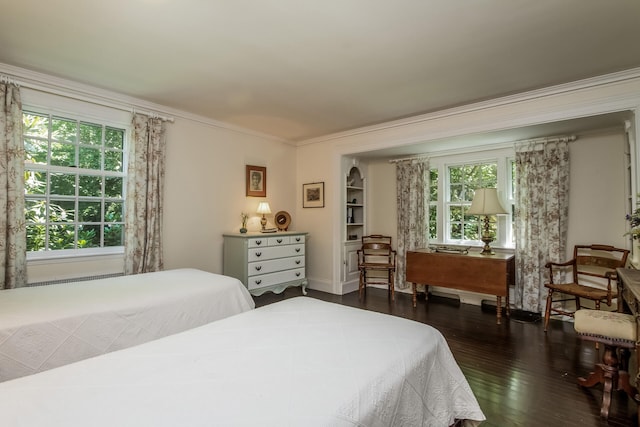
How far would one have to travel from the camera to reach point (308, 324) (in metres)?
1.56

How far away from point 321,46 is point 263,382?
2.21 m

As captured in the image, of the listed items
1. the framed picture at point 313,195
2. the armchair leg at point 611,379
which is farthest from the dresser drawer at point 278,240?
the armchair leg at point 611,379

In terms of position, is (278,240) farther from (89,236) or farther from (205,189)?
(89,236)

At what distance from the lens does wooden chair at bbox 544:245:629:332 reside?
10.1 ft

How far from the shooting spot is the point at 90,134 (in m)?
3.24

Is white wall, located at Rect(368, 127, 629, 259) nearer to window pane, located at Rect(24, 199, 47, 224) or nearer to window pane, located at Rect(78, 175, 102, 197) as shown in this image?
window pane, located at Rect(78, 175, 102, 197)

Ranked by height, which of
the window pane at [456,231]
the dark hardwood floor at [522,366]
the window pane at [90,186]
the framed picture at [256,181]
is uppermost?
the framed picture at [256,181]

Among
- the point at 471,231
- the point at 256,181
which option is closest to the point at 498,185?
the point at 471,231

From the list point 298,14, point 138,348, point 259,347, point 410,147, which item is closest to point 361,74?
point 298,14

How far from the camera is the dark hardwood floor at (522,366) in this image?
5.98 feet

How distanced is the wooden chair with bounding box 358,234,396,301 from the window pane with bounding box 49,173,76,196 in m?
3.54

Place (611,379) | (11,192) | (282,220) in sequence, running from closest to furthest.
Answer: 1. (611,379)
2. (11,192)
3. (282,220)

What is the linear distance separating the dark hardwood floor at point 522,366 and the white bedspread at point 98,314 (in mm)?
1592

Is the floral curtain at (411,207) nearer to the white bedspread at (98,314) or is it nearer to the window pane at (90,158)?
the white bedspread at (98,314)
